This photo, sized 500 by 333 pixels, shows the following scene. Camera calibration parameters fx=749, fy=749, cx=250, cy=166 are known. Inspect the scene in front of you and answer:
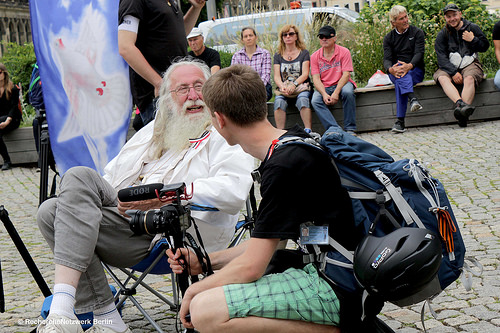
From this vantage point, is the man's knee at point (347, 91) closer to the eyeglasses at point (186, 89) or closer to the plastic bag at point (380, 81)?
the plastic bag at point (380, 81)

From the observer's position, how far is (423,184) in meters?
2.76

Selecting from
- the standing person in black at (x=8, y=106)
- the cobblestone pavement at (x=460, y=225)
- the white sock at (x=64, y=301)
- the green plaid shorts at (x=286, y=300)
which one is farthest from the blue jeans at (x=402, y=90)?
the green plaid shorts at (x=286, y=300)

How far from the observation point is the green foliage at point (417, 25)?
42.5 ft

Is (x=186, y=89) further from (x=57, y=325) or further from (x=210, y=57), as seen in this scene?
(x=210, y=57)

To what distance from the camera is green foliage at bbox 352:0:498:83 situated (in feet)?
42.5

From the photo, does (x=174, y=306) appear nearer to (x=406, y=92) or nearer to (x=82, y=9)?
(x=82, y=9)

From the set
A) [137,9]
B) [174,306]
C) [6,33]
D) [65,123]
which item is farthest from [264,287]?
[6,33]

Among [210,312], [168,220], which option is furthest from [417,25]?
[210,312]

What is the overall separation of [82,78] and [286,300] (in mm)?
3417

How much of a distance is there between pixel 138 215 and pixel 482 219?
3648 mm

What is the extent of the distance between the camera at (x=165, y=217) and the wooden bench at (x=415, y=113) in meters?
8.19

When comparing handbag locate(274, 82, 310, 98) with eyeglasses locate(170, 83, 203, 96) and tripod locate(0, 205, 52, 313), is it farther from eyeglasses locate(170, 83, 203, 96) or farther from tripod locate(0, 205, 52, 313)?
tripod locate(0, 205, 52, 313)

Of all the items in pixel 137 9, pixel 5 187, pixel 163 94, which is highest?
pixel 137 9

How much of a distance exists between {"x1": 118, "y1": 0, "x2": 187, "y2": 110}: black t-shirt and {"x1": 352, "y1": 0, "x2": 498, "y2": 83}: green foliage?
7989mm
